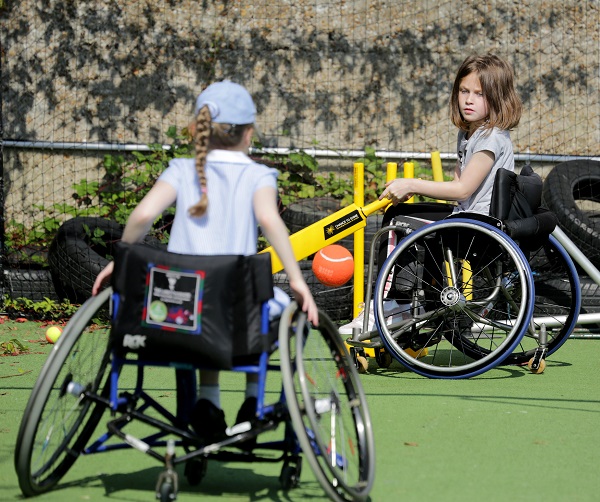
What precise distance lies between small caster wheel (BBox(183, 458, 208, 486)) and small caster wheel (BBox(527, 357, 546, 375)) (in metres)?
2.64

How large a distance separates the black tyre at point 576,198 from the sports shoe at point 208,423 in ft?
17.9

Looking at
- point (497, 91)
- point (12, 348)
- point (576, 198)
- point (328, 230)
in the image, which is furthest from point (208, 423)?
point (576, 198)

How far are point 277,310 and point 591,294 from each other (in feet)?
16.2

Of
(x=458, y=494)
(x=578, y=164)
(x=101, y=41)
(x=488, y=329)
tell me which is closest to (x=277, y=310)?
(x=458, y=494)

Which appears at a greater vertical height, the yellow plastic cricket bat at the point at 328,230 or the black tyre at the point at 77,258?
the yellow plastic cricket bat at the point at 328,230

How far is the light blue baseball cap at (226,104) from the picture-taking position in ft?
10.7

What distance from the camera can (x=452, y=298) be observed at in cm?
521

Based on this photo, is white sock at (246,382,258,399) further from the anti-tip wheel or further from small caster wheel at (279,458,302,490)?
the anti-tip wheel

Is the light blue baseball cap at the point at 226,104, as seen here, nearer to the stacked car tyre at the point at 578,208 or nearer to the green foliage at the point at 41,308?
the stacked car tyre at the point at 578,208

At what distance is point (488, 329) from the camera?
632cm

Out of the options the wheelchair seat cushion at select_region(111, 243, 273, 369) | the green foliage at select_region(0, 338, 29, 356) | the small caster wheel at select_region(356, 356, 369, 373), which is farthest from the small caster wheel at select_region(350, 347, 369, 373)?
the wheelchair seat cushion at select_region(111, 243, 273, 369)

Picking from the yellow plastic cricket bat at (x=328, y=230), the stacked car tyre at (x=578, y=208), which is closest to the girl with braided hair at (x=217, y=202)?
the yellow plastic cricket bat at (x=328, y=230)

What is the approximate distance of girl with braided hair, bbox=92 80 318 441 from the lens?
315cm

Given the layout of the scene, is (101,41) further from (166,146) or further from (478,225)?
(478,225)
